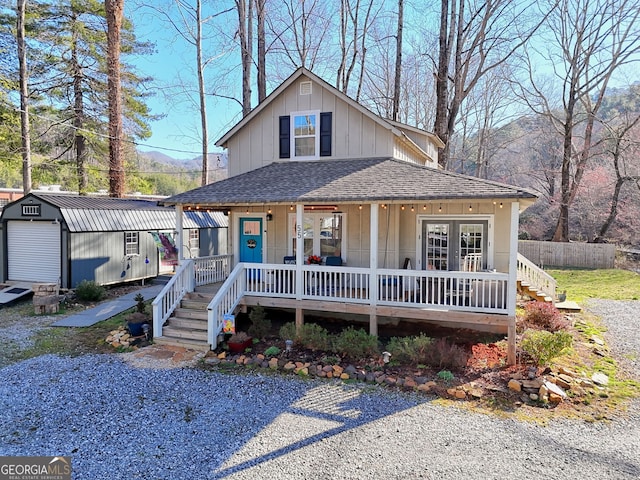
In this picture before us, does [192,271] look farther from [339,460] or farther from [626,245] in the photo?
[626,245]

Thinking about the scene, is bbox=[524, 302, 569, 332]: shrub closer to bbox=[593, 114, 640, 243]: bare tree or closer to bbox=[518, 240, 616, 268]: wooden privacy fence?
bbox=[518, 240, 616, 268]: wooden privacy fence

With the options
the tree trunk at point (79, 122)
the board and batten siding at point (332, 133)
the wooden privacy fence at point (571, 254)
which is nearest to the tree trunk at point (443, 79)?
the board and batten siding at point (332, 133)

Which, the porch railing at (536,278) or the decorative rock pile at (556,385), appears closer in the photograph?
the decorative rock pile at (556,385)

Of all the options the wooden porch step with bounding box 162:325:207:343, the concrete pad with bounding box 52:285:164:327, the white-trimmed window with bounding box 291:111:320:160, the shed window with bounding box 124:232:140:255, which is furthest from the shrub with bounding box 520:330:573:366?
the shed window with bounding box 124:232:140:255

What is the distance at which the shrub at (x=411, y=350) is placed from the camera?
7.84m

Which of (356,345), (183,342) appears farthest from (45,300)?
(356,345)

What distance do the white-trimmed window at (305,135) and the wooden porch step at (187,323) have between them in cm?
607

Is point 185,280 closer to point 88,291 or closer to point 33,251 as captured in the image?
point 88,291

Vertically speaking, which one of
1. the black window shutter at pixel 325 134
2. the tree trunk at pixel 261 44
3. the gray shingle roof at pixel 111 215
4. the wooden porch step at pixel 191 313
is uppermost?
the tree trunk at pixel 261 44

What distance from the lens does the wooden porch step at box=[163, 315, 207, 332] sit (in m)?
9.34

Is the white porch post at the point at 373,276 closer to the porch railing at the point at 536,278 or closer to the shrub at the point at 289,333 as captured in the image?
the shrub at the point at 289,333

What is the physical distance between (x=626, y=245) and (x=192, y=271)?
2883cm

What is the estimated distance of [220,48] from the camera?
22672 millimetres

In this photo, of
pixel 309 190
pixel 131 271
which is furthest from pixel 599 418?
pixel 131 271
